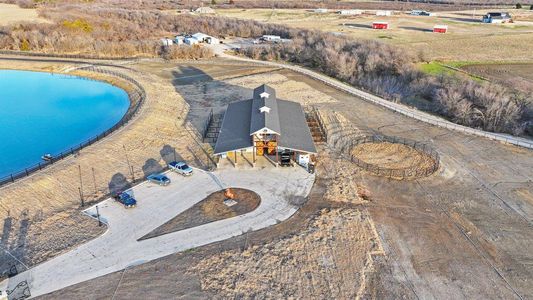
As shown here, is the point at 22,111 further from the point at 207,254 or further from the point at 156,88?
the point at 207,254

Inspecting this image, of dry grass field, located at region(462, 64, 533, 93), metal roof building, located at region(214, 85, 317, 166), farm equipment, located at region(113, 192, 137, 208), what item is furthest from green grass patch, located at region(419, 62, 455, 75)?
farm equipment, located at region(113, 192, 137, 208)

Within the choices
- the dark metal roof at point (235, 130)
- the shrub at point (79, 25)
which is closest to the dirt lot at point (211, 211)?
the dark metal roof at point (235, 130)

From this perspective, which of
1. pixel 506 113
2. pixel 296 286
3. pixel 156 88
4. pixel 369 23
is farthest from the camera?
pixel 369 23

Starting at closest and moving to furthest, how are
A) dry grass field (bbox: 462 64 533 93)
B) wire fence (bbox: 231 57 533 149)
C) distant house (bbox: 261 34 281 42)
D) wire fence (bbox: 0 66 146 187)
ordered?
wire fence (bbox: 0 66 146 187) < wire fence (bbox: 231 57 533 149) < dry grass field (bbox: 462 64 533 93) < distant house (bbox: 261 34 281 42)

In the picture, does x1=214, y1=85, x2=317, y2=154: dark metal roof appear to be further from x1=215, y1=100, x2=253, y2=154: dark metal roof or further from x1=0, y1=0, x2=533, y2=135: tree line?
x1=0, y1=0, x2=533, y2=135: tree line

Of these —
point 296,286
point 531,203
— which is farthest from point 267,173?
point 531,203

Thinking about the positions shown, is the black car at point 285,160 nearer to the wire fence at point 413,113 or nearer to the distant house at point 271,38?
the wire fence at point 413,113

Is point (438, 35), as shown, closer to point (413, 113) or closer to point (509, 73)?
point (509, 73)
